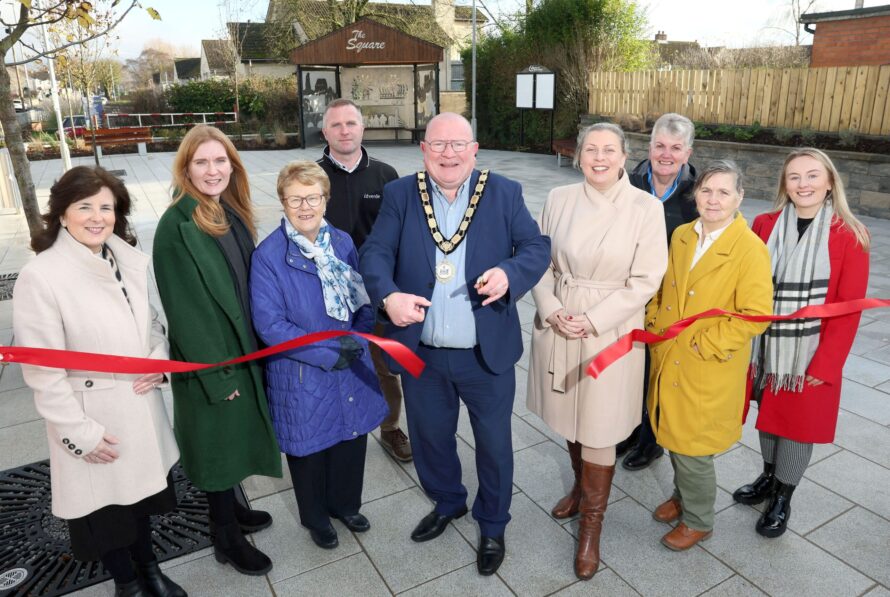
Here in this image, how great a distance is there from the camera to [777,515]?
323 centimetres

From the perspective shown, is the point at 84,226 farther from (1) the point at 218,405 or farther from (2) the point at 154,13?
(2) the point at 154,13

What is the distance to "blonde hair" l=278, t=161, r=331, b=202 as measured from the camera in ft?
9.18

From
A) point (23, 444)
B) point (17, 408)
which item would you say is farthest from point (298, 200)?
point (17, 408)

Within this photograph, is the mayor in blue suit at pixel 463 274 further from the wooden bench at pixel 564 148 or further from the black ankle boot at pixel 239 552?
the wooden bench at pixel 564 148

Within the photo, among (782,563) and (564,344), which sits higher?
(564,344)

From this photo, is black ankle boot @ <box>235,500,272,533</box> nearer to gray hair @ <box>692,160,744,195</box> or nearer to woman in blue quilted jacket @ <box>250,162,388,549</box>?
woman in blue quilted jacket @ <box>250,162,388,549</box>

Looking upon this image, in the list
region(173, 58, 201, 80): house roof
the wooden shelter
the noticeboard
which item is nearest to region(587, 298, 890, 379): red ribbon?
the noticeboard

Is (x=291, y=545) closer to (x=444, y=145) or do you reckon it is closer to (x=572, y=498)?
(x=572, y=498)

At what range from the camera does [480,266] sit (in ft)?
9.27

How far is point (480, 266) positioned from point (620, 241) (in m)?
0.65

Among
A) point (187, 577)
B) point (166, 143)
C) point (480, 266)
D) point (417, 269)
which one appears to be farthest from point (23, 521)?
point (166, 143)

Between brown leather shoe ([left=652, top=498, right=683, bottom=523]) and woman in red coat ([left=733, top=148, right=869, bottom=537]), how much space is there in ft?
1.31

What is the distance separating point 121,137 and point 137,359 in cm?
2513

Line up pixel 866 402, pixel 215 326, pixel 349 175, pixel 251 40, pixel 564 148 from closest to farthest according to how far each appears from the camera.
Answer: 1. pixel 215 326
2. pixel 349 175
3. pixel 866 402
4. pixel 564 148
5. pixel 251 40
